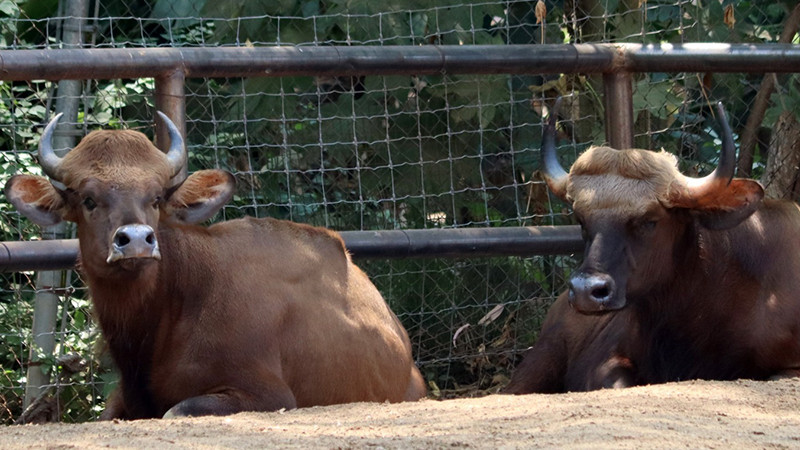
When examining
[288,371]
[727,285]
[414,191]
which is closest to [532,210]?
[414,191]

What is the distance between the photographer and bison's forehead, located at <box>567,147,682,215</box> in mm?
6289

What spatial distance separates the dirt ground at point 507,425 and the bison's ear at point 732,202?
42.7 inches

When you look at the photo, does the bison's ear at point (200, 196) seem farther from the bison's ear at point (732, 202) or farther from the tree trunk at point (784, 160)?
the tree trunk at point (784, 160)

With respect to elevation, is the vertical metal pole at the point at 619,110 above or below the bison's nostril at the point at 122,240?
above

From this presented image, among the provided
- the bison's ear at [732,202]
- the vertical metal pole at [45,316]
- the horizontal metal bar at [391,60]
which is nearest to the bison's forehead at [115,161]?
the horizontal metal bar at [391,60]

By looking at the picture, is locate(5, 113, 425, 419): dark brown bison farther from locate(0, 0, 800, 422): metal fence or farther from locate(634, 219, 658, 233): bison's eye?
locate(634, 219, 658, 233): bison's eye

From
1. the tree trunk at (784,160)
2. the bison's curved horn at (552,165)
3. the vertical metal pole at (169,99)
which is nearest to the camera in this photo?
the bison's curved horn at (552,165)

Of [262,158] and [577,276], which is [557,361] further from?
[262,158]

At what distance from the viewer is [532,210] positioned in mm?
9055

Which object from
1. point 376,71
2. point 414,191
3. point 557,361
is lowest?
point 557,361

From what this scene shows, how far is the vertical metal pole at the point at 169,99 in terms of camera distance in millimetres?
6902

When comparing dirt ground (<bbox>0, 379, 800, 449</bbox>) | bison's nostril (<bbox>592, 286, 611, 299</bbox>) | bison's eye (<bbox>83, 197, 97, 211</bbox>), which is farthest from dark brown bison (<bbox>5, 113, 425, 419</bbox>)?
bison's nostril (<bbox>592, 286, 611, 299</bbox>)

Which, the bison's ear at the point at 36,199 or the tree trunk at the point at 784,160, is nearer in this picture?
the bison's ear at the point at 36,199

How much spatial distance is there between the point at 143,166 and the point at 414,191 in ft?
9.36
